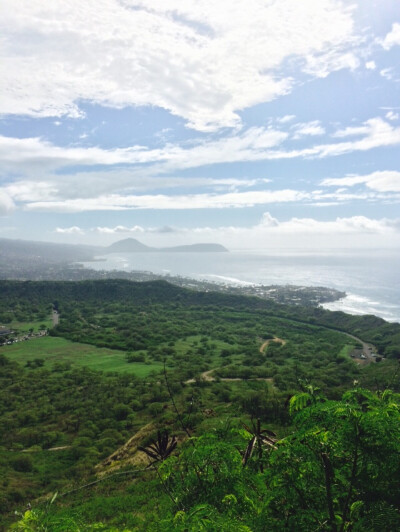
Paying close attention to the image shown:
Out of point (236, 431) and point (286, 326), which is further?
point (286, 326)

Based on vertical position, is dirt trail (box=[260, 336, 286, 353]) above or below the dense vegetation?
below

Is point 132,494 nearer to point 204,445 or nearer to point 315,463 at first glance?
point 204,445

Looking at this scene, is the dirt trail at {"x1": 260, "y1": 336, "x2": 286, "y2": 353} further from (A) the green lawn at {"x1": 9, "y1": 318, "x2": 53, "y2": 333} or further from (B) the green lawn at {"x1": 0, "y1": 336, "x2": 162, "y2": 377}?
(A) the green lawn at {"x1": 9, "y1": 318, "x2": 53, "y2": 333}

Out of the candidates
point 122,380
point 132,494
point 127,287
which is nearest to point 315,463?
point 132,494

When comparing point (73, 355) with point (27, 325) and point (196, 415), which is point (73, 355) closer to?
point (27, 325)

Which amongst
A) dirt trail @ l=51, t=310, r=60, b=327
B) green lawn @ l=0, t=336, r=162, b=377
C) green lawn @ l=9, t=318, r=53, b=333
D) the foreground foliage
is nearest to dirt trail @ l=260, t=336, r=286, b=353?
green lawn @ l=0, t=336, r=162, b=377

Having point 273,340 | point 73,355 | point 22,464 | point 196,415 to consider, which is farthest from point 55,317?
point 196,415

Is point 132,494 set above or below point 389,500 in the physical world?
below
